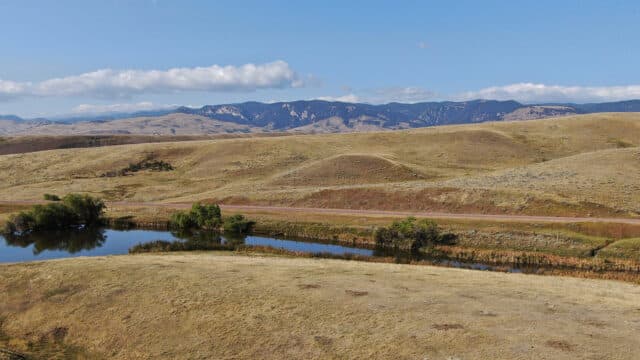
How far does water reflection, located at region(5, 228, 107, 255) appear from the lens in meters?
74.9

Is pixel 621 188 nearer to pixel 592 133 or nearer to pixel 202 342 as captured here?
pixel 202 342

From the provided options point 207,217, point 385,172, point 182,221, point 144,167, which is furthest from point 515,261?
point 144,167

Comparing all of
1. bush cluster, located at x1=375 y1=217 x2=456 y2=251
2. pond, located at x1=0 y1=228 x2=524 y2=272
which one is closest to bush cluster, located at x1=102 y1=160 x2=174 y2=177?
pond, located at x1=0 y1=228 x2=524 y2=272

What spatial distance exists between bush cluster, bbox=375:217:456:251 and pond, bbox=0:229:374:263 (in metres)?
4.04

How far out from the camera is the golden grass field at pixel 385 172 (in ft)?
297

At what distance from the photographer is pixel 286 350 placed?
1111 inches

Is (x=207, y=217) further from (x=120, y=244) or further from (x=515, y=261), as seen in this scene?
(x=515, y=261)

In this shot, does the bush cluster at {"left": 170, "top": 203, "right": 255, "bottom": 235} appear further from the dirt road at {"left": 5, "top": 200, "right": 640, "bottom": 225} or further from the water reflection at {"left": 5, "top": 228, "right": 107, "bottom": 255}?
the water reflection at {"left": 5, "top": 228, "right": 107, "bottom": 255}

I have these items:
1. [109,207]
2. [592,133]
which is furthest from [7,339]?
[592,133]

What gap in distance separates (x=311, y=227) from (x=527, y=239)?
32.0 metres

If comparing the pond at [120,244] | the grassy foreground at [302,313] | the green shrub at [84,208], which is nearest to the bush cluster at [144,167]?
the green shrub at [84,208]

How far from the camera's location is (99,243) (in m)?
77.8

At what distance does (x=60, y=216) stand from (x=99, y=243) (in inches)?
685

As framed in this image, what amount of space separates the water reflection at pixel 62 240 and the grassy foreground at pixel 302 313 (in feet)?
101
